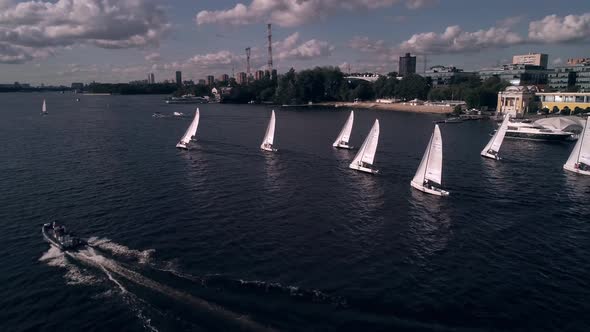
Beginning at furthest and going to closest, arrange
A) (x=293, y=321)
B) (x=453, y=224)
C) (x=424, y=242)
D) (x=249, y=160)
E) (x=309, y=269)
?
(x=249, y=160), (x=453, y=224), (x=424, y=242), (x=309, y=269), (x=293, y=321)

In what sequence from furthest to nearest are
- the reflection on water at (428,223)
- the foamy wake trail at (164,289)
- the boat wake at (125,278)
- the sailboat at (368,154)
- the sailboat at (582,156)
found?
the sailboat at (368,154) < the sailboat at (582,156) < the reflection on water at (428,223) < the boat wake at (125,278) < the foamy wake trail at (164,289)

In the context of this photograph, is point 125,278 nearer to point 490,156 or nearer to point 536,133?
point 490,156

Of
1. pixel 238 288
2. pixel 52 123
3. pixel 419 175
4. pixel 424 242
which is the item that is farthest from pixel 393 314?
pixel 52 123

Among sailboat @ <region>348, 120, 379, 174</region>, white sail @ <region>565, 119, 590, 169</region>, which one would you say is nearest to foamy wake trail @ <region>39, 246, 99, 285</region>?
sailboat @ <region>348, 120, 379, 174</region>

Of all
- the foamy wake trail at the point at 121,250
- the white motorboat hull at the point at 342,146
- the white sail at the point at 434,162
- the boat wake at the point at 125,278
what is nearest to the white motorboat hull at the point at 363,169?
the white sail at the point at 434,162

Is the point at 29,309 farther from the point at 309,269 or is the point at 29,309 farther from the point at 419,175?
the point at 419,175

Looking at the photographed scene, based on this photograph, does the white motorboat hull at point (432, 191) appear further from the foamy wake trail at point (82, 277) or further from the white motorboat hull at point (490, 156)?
the foamy wake trail at point (82, 277)

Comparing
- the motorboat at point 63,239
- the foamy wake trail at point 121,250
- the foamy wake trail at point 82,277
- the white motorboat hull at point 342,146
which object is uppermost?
the white motorboat hull at point 342,146

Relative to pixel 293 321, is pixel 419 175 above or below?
above

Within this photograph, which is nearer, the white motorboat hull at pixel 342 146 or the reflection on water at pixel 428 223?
the reflection on water at pixel 428 223
